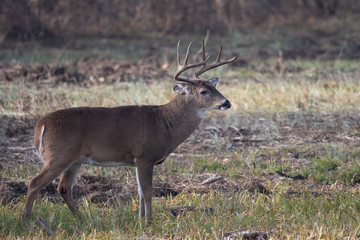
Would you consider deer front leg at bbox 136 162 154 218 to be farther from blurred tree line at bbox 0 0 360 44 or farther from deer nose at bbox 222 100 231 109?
blurred tree line at bbox 0 0 360 44

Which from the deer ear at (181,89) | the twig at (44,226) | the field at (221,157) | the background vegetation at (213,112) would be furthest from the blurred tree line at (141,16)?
the twig at (44,226)

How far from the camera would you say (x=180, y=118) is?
21.9 ft

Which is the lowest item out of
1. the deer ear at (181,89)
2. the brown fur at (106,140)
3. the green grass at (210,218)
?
the green grass at (210,218)

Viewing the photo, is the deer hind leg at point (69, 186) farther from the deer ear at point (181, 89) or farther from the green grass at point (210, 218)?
the deer ear at point (181, 89)

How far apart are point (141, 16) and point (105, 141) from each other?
1372 cm

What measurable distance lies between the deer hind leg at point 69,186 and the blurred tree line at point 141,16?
436 inches

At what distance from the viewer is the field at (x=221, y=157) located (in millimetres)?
5746

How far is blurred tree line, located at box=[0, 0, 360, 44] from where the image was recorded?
17.1 metres

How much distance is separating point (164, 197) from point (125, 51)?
33.3ft

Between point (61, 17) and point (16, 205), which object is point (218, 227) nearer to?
point (16, 205)

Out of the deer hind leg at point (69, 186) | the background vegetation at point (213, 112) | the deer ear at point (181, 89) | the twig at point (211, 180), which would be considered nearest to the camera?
the background vegetation at point (213, 112)

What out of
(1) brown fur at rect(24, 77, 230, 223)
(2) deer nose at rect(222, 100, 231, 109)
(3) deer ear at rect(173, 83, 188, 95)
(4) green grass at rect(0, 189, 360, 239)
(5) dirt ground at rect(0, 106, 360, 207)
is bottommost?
(5) dirt ground at rect(0, 106, 360, 207)

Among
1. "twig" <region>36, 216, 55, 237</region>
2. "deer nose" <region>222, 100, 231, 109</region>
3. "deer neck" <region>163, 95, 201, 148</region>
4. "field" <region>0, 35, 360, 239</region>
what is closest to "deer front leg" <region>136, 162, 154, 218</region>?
"field" <region>0, 35, 360, 239</region>

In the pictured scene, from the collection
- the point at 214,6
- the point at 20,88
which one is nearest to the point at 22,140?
the point at 20,88
